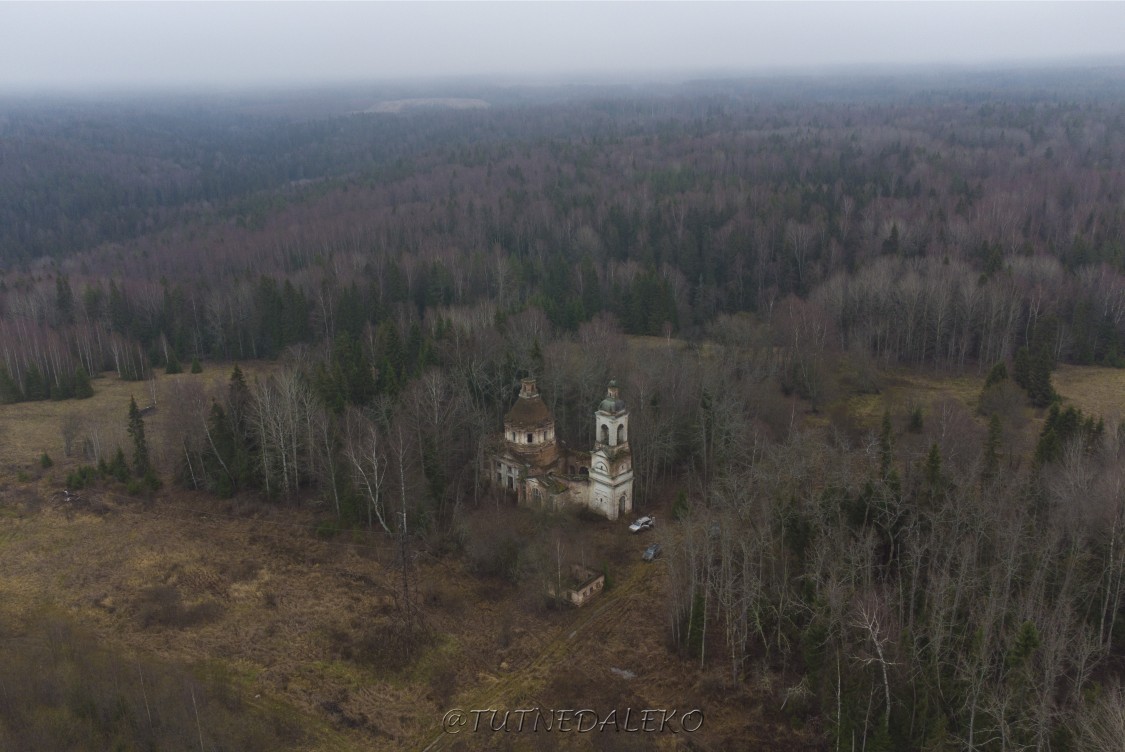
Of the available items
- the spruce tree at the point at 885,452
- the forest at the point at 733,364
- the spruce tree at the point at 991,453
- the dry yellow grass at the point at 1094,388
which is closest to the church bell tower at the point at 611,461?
the forest at the point at 733,364

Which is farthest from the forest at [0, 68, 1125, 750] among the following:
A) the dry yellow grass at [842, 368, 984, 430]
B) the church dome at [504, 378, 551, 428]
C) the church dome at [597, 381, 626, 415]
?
the church dome at [597, 381, 626, 415]

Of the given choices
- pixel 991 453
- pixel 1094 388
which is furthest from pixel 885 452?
pixel 1094 388

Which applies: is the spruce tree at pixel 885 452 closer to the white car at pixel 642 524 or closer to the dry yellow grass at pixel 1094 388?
the white car at pixel 642 524

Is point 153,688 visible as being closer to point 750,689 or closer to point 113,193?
point 750,689

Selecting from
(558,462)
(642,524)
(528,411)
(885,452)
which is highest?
(528,411)

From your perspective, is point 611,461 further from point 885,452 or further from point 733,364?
point 733,364

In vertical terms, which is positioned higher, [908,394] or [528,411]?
[528,411]

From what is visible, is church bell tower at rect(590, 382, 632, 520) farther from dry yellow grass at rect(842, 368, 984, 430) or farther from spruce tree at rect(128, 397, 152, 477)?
spruce tree at rect(128, 397, 152, 477)

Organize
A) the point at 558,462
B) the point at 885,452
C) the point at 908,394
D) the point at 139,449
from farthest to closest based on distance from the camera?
the point at 908,394, the point at 139,449, the point at 558,462, the point at 885,452
